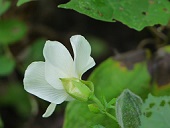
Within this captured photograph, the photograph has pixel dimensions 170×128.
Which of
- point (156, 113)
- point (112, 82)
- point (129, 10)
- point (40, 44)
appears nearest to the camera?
point (156, 113)

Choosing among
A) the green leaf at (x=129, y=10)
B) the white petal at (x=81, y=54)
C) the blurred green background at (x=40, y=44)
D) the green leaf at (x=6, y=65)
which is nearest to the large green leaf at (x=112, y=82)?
the blurred green background at (x=40, y=44)

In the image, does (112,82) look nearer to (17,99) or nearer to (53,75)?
(53,75)

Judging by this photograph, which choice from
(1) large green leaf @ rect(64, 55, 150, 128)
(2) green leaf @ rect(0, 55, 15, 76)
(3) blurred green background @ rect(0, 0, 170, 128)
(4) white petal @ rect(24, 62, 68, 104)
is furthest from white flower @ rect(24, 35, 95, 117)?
(2) green leaf @ rect(0, 55, 15, 76)

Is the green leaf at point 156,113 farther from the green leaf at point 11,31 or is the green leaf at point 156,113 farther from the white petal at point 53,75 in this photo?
the green leaf at point 11,31

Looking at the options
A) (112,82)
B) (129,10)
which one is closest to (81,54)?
(129,10)

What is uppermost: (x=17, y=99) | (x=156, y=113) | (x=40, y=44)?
(x=156, y=113)

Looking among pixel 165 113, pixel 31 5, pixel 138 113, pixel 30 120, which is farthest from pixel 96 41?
pixel 165 113

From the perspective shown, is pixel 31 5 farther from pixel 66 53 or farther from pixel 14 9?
pixel 66 53
